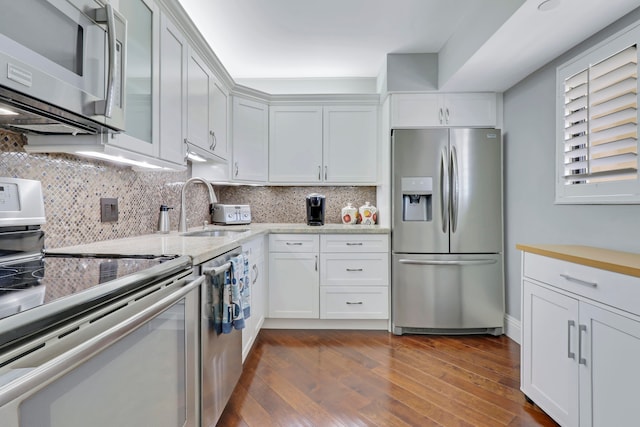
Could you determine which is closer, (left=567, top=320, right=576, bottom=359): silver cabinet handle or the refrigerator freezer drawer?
(left=567, top=320, right=576, bottom=359): silver cabinet handle

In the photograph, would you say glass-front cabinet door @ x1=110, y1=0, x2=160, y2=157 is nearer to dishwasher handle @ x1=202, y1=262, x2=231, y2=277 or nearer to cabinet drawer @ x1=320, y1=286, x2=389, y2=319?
dishwasher handle @ x1=202, y1=262, x2=231, y2=277

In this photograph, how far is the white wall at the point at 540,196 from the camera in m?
1.73

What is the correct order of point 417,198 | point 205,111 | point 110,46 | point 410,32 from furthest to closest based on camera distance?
1. point 417,198
2. point 410,32
3. point 205,111
4. point 110,46

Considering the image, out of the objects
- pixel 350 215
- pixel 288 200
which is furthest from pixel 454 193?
pixel 288 200

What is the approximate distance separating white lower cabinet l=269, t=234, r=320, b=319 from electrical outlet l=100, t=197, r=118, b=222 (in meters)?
1.34

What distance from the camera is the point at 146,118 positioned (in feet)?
5.01

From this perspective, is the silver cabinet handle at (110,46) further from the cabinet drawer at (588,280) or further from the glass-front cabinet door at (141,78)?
the cabinet drawer at (588,280)

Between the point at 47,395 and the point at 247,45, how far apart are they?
2.86m

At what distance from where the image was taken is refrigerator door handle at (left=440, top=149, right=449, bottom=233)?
271 centimetres

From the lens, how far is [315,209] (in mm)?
3141

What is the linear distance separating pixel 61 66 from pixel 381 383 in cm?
213

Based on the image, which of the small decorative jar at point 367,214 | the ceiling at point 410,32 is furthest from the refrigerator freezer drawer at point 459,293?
the ceiling at point 410,32

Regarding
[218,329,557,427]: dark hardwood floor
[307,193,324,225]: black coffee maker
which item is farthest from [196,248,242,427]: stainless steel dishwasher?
[307,193,324,225]: black coffee maker

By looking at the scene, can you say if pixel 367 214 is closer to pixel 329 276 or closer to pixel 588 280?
pixel 329 276
